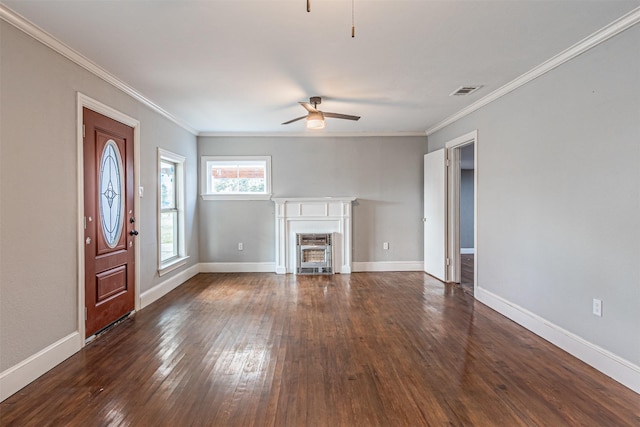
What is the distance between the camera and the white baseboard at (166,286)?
3.97 metres

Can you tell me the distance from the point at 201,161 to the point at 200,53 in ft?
11.0

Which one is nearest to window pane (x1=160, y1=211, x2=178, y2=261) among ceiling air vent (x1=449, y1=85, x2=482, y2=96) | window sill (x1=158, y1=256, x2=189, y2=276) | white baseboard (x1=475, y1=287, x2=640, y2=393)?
window sill (x1=158, y1=256, x2=189, y2=276)

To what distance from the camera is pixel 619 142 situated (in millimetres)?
2322

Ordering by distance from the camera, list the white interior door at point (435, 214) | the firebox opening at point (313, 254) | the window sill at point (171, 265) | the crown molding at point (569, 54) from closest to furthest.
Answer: the crown molding at point (569, 54), the window sill at point (171, 265), the white interior door at point (435, 214), the firebox opening at point (313, 254)

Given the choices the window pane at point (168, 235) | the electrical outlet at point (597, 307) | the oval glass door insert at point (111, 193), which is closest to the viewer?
the electrical outlet at point (597, 307)

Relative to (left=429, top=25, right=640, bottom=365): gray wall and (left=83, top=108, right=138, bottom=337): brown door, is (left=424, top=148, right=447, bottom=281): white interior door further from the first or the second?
(left=83, top=108, right=138, bottom=337): brown door

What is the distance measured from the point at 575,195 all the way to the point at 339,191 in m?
3.70

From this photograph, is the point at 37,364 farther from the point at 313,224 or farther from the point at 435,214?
the point at 435,214

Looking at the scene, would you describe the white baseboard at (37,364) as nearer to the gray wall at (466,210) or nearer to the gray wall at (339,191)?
the gray wall at (339,191)


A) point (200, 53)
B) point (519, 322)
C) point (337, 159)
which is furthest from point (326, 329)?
point (337, 159)

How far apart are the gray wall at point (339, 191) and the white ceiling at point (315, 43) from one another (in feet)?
6.17

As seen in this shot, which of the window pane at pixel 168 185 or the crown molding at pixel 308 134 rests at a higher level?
the crown molding at pixel 308 134

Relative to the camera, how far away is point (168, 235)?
498 centimetres

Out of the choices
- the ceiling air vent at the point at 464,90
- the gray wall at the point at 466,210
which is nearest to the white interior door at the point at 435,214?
the ceiling air vent at the point at 464,90
